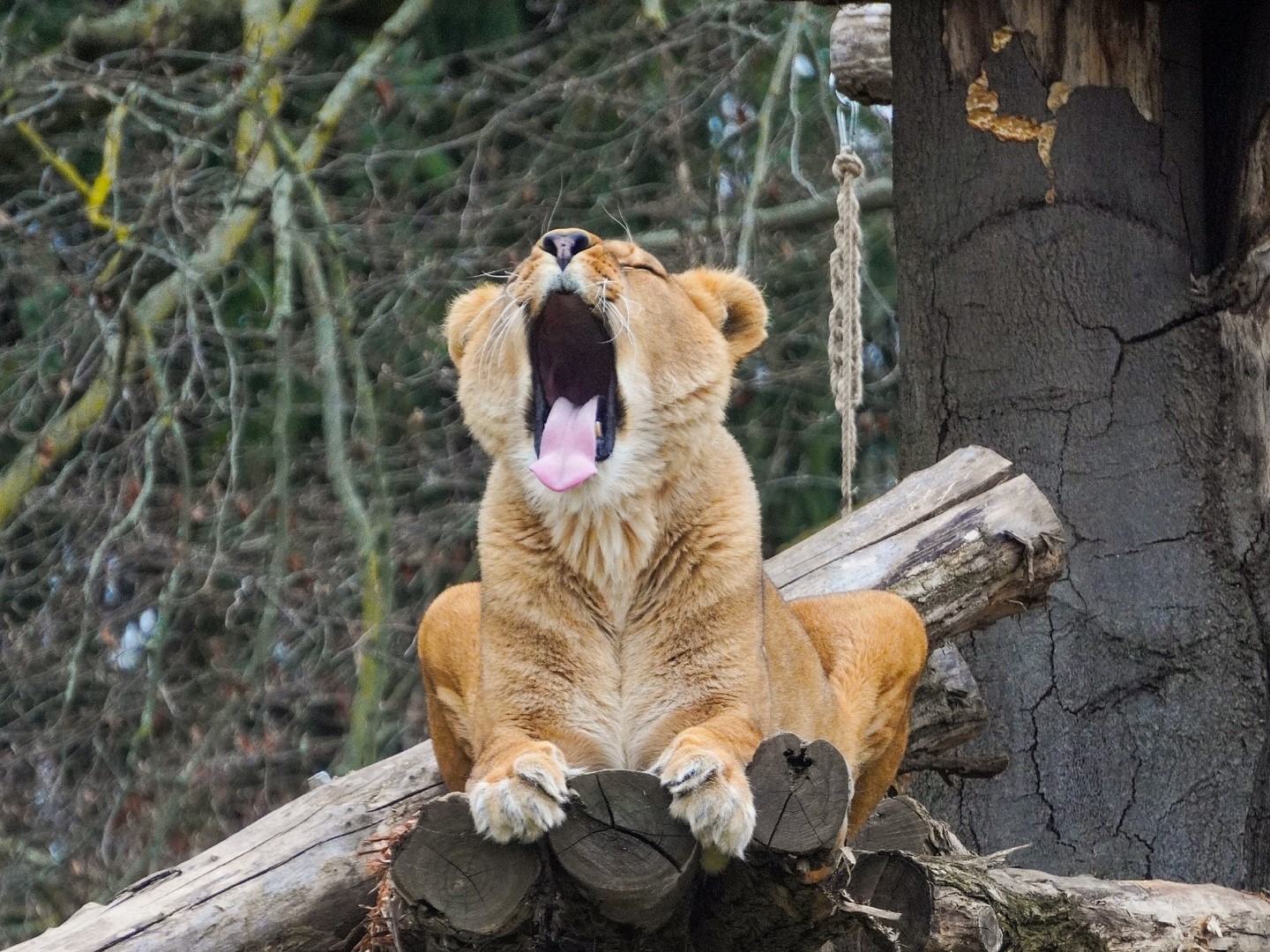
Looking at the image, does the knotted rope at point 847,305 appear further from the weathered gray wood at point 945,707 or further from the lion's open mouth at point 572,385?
the lion's open mouth at point 572,385

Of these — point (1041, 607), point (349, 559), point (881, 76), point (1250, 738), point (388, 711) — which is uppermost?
point (881, 76)

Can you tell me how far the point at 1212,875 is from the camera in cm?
548

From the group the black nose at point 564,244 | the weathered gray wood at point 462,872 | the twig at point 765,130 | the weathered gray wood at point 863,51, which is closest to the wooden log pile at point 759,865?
the weathered gray wood at point 462,872

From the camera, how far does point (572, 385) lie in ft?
14.5

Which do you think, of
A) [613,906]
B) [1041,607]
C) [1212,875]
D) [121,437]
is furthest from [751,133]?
[613,906]

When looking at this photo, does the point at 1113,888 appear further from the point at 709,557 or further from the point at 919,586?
the point at 709,557

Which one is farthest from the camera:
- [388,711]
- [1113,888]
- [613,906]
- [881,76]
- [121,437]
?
[388,711]

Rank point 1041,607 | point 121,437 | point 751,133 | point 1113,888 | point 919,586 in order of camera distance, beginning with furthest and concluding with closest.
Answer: point 751,133 < point 121,437 < point 1041,607 < point 919,586 < point 1113,888

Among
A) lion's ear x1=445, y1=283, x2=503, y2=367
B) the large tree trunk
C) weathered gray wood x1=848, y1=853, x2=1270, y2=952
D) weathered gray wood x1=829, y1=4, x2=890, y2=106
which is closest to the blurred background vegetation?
weathered gray wood x1=829, y1=4, x2=890, y2=106

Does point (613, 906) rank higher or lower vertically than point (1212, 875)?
higher

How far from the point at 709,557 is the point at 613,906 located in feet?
3.37

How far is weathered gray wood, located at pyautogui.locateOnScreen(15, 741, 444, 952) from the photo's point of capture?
462cm

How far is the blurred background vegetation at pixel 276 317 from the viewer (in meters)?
7.99

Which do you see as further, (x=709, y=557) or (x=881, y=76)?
(x=881, y=76)
